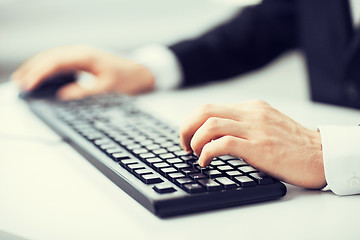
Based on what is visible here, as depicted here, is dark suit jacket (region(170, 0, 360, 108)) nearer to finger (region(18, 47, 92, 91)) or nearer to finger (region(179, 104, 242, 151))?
finger (region(18, 47, 92, 91))

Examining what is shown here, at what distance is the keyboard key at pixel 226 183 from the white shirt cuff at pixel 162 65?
0.69 meters

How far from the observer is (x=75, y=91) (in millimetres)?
1073

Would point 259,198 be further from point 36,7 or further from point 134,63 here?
point 36,7

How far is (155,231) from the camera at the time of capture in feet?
1.54

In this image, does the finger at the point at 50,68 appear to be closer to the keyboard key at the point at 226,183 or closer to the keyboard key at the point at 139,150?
the keyboard key at the point at 139,150

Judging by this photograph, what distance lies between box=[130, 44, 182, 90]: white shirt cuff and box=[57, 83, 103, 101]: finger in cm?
16

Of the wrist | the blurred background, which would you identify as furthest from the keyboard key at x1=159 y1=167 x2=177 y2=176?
the blurred background

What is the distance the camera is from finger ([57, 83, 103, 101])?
1062 mm

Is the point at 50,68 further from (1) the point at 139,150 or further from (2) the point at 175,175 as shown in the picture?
(2) the point at 175,175

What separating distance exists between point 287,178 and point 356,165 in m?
0.08

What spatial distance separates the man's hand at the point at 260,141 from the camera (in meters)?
0.56

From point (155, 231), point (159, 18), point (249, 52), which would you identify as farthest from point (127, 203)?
point (159, 18)

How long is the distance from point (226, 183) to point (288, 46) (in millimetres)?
1022

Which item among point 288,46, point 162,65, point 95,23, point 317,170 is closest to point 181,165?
point 317,170
